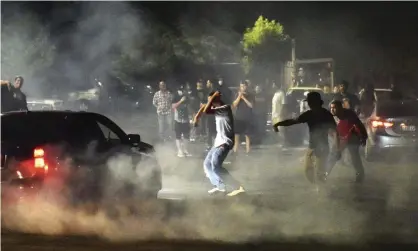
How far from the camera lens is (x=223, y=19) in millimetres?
14375

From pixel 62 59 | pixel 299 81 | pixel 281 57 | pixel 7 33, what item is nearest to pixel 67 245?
pixel 7 33

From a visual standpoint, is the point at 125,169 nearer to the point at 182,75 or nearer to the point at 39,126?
the point at 39,126

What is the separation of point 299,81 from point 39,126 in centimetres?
1292

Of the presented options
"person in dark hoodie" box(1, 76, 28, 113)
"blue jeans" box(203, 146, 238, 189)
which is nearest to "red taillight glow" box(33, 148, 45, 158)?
"blue jeans" box(203, 146, 238, 189)

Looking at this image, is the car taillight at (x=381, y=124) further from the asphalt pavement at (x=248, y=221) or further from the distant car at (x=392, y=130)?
the asphalt pavement at (x=248, y=221)

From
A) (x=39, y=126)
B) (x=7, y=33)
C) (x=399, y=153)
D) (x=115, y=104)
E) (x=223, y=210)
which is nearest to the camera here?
(x=39, y=126)

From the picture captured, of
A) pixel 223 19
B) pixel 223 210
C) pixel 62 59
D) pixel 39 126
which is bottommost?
pixel 223 210

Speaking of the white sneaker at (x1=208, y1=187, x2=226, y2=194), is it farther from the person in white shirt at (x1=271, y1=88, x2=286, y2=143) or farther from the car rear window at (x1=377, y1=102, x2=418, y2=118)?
the person in white shirt at (x1=271, y1=88, x2=286, y2=143)

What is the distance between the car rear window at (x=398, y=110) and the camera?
1160 cm

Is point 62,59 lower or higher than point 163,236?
higher

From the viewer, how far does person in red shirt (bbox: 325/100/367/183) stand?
8.59 metres

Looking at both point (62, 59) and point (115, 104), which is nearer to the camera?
point (62, 59)

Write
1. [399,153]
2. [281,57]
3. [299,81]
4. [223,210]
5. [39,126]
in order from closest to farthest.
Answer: [39,126] < [223,210] < [399,153] < [299,81] < [281,57]

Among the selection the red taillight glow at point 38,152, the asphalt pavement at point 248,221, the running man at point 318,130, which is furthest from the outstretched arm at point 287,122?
the red taillight glow at point 38,152
